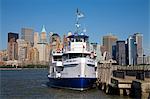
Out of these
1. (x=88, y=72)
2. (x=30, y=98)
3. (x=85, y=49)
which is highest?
(x=85, y=49)

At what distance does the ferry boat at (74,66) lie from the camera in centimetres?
5316

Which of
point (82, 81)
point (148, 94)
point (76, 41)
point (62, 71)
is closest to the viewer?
point (148, 94)

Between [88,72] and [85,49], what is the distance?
552 cm

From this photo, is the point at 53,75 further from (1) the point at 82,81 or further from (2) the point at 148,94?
(2) the point at 148,94

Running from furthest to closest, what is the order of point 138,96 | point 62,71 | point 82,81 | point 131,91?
1. point 62,71
2. point 82,81
3. point 131,91
4. point 138,96

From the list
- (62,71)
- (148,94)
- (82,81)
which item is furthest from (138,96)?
(62,71)

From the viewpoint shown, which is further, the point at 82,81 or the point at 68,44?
the point at 68,44

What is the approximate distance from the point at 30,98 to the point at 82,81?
34.0 feet

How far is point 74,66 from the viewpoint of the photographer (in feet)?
176

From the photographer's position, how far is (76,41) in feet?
200

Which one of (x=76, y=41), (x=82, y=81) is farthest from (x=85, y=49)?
(x=82, y=81)

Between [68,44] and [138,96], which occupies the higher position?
[68,44]

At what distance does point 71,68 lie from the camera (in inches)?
2140

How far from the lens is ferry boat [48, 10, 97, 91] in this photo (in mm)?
53156
